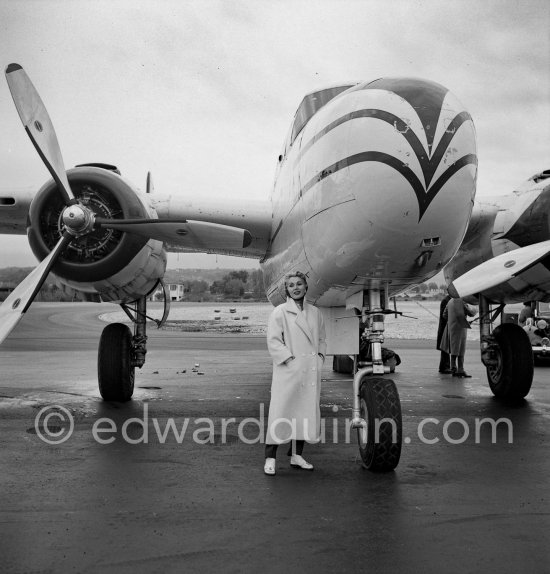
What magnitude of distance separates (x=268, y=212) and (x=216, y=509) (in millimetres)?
4693

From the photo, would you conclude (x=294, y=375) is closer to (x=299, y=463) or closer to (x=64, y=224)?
(x=299, y=463)

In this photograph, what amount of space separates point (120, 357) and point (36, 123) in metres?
3.43

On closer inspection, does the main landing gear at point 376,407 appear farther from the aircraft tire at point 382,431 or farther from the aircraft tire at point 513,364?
the aircraft tire at point 513,364

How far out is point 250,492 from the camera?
4.65 m

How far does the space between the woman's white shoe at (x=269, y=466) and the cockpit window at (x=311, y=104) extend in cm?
398

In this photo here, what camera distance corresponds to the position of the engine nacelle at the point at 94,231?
7.46m

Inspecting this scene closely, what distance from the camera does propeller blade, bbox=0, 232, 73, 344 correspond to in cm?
632

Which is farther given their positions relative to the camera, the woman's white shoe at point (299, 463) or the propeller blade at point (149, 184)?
the propeller blade at point (149, 184)

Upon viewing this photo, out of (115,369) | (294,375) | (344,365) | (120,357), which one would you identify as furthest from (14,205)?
(344,365)

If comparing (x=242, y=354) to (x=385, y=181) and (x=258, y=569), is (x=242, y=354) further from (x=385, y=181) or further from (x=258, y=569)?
(x=258, y=569)

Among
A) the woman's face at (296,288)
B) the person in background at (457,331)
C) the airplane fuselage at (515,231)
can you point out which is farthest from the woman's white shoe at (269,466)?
the person in background at (457,331)

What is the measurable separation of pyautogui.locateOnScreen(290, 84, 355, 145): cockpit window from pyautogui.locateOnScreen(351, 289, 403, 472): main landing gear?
96.5 inches

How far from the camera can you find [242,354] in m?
18.0

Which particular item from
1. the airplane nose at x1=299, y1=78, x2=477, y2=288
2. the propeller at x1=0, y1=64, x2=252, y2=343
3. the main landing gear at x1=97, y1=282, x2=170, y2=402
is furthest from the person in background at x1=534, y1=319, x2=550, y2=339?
the airplane nose at x1=299, y1=78, x2=477, y2=288
